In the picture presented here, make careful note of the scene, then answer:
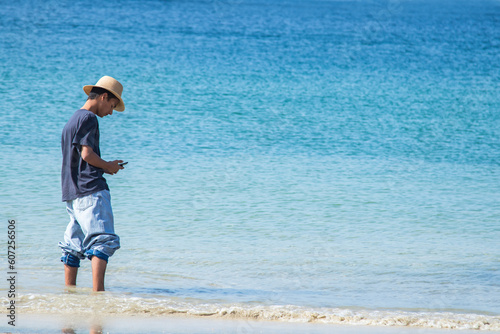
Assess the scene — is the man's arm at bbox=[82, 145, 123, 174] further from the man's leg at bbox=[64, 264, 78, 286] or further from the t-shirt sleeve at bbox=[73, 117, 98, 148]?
the man's leg at bbox=[64, 264, 78, 286]

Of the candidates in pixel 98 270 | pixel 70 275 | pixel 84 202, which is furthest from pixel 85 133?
pixel 70 275

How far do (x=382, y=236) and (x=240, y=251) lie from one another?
4.98 ft

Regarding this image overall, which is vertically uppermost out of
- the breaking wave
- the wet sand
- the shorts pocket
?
the shorts pocket

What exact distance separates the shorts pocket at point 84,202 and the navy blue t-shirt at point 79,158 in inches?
0.9

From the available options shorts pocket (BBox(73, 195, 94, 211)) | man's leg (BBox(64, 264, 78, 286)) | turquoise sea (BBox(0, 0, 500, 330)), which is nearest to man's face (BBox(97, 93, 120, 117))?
shorts pocket (BBox(73, 195, 94, 211))

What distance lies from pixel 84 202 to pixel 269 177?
17.7 feet

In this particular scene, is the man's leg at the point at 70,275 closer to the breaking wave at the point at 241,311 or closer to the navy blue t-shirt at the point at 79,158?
the breaking wave at the point at 241,311

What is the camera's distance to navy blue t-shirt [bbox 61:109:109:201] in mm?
3783

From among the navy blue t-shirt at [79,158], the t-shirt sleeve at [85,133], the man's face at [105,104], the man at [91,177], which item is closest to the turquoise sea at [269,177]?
the man at [91,177]

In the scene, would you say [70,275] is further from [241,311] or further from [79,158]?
[241,311]

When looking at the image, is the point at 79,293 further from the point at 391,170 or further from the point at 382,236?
the point at 391,170

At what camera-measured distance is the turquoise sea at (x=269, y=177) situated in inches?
177

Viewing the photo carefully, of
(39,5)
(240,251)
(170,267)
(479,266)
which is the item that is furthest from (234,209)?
(39,5)

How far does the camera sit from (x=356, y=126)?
14.8 m
